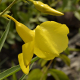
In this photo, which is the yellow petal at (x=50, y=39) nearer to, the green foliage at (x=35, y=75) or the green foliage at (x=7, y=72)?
the green foliage at (x=7, y=72)

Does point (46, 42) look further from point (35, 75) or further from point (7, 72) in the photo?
point (35, 75)

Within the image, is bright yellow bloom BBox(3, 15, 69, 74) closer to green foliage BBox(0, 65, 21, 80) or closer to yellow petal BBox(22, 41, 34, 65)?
yellow petal BBox(22, 41, 34, 65)

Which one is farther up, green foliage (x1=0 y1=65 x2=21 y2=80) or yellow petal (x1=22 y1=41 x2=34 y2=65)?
yellow petal (x1=22 y1=41 x2=34 y2=65)

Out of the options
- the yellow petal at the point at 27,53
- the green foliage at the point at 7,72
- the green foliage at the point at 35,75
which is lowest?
the green foliage at the point at 35,75

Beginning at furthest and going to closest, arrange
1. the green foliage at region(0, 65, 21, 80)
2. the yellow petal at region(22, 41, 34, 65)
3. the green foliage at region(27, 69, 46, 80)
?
the green foliage at region(27, 69, 46, 80) < the green foliage at region(0, 65, 21, 80) < the yellow petal at region(22, 41, 34, 65)

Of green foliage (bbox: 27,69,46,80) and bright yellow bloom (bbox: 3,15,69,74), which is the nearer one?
bright yellow bloom (bbox: 3,15,69,74)

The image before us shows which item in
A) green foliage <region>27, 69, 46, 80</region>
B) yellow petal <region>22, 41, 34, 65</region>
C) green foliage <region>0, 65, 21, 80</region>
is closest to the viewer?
yellow petal <region>22, 41, 34, 65</region>

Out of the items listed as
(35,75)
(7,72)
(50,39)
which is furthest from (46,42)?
(35,75)

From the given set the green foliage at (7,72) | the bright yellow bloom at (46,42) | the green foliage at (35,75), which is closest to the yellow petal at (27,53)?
the bright yellow bloom at (46,42)

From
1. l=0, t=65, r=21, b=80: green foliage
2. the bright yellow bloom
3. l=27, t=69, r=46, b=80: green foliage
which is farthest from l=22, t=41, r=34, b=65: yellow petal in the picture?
l=27, t=69, r=46, b=80: green foliage
